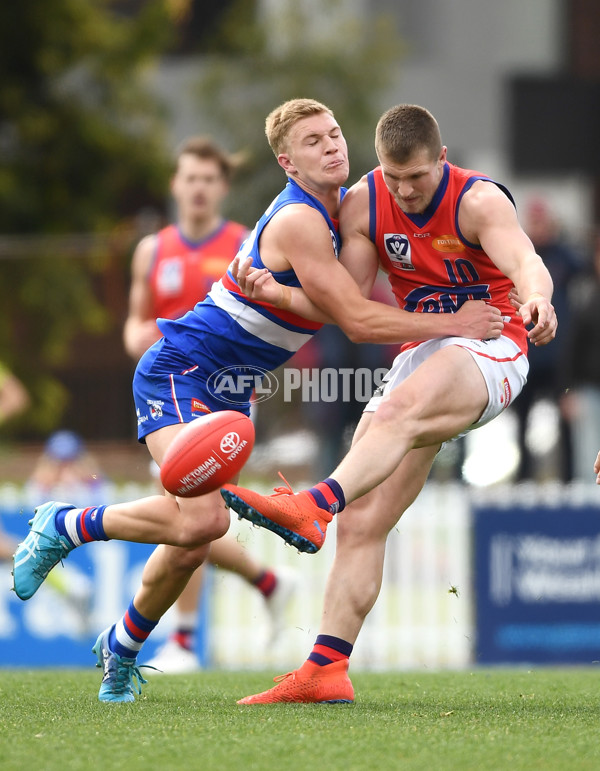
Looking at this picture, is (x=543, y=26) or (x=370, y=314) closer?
(x=370, y=314)

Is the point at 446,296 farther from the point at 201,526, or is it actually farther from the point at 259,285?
the point at 201,526

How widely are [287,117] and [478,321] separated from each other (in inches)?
43.5

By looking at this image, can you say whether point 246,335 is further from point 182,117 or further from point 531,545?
point 182,117

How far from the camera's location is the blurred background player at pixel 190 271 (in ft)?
23.0

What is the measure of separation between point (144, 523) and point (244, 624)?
5.02 metres

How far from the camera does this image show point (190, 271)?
750cm

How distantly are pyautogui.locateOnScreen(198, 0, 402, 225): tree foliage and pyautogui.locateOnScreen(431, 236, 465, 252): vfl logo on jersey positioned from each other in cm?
1306

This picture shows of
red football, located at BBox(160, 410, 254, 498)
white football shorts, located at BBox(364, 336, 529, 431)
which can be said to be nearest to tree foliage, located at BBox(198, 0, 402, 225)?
white football shorts, located at BBox(364, 336, 529, 431)

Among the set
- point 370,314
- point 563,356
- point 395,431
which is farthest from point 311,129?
point 563,356

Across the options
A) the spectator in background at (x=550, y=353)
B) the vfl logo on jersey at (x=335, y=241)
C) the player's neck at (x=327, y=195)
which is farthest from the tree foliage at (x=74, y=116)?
the vfl logo on jersey at (x=335, y=241)

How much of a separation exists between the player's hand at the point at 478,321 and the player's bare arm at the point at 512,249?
209mm

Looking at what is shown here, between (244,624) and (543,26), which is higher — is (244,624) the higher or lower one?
the lower one

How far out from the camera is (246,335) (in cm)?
500

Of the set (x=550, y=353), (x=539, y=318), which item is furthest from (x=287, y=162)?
(x=550, y=353)
